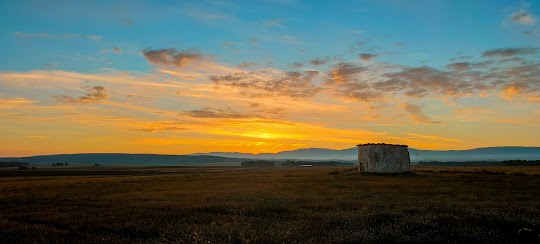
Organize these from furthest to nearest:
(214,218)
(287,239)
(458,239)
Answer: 1. (214,218)
2. (458,239)
3. (287,239)

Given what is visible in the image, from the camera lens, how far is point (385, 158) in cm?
6606

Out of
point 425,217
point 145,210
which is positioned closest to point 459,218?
point 425,217

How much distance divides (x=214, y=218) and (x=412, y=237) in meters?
9.51

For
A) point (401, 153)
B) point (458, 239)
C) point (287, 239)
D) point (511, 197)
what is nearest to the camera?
point (287, 239)

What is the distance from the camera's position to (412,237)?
47.5ft

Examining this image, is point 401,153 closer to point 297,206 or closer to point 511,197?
point 511,197

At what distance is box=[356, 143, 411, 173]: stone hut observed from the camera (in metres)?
65.9

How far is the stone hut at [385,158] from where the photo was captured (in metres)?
65.9

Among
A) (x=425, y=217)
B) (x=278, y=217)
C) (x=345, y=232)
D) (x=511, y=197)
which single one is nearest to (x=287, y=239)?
(x=345, y=232)

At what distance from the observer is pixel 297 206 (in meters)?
23.8

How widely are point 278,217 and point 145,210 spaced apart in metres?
8.34

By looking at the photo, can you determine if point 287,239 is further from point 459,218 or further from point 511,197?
point 511,197

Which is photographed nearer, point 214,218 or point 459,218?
point 459,218

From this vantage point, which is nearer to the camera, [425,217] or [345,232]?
[345,232]
